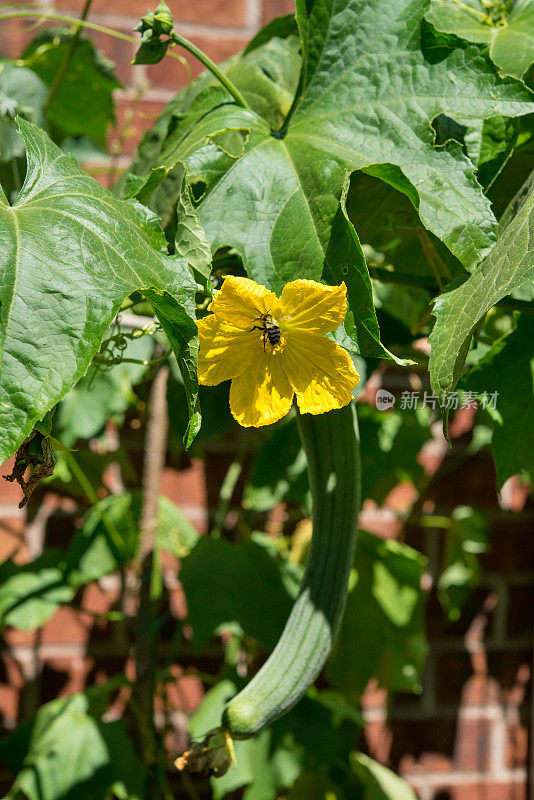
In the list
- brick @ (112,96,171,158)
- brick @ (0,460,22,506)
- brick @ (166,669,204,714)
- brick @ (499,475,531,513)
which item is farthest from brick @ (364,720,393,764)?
brick @ (112,96,171,158)

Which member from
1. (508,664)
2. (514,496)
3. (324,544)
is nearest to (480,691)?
(508,664)

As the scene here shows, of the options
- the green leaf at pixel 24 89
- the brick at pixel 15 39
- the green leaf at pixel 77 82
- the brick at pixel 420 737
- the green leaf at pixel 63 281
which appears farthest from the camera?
the brick at pixel 420 737

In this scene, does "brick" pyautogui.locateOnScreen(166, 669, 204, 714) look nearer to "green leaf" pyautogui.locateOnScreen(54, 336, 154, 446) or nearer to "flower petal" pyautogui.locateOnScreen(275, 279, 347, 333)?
"green leaf" pyautogui.locateOnScreen(54, 336, 154, 446)

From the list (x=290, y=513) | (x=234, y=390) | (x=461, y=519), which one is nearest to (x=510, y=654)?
(x=461, y=519)

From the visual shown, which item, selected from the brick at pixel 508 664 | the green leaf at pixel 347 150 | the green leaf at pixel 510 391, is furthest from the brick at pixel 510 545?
the green leaf at pixel 347 150

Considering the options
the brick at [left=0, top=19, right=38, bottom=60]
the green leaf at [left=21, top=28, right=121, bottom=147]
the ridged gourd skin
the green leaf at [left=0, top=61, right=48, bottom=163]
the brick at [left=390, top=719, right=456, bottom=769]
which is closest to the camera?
the ridged gourd skin

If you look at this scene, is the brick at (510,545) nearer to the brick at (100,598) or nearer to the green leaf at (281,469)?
the green leaf at (281,469)
